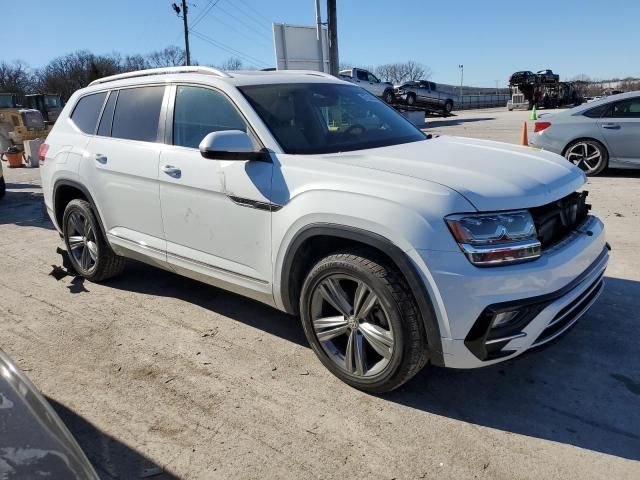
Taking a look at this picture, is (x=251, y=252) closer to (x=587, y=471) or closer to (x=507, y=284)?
(x=507, y=284)

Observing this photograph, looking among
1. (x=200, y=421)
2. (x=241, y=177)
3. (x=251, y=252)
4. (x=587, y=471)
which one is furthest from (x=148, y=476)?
(x=587, y=471)

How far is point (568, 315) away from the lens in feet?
9.41

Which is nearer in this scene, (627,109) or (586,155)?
(627,109)

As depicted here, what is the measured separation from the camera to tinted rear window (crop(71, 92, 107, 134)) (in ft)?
15.6

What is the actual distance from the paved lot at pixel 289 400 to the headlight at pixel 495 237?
35.6 inches

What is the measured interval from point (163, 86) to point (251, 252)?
166 centimetres

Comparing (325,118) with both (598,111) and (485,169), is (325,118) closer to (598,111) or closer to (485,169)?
(485,169)

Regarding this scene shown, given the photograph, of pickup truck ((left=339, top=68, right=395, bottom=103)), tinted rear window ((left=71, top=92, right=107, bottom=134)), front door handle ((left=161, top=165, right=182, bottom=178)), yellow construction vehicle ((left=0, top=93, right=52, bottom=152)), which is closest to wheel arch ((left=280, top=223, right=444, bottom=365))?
front door handle ((left=161, top=165, right=182, bottom=178))

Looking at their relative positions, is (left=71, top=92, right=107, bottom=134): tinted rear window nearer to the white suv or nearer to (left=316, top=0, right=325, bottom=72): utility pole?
the white suv

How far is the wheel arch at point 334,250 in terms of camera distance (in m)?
2.62

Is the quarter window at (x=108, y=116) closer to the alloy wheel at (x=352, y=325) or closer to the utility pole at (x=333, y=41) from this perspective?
the alloy wheel at (x=352, y=325)

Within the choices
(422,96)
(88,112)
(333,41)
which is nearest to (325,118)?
(88,112)

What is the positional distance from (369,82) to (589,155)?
67.7ft

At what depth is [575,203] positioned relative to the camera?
127 inches
